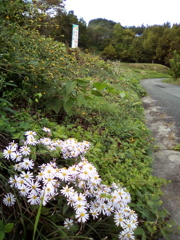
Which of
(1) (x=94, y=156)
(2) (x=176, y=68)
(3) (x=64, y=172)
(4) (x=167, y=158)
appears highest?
(2) (x=176, y=68)

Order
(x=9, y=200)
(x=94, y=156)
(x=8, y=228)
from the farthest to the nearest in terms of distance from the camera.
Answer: (x=94, y=156) → (x=9, y=200) → (x=8, y=228)

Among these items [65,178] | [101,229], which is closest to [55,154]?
[65,178]

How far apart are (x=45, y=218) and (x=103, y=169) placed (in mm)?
886

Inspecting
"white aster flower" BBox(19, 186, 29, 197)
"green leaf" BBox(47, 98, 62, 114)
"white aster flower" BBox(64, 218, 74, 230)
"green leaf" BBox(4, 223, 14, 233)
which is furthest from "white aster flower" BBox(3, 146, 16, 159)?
"green leaf" BBox(47, 98, 62, 114)

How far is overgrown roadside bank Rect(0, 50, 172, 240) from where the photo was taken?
3.56 ft

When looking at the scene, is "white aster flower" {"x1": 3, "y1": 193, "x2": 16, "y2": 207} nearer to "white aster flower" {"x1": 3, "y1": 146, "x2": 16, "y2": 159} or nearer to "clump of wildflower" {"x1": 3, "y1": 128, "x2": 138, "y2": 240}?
"clump of wildflower" {"x1": 3, "y1": 128, "x2": 138, "y2": 240}

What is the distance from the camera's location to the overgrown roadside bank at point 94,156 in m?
1.09

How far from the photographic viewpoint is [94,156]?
1.89m

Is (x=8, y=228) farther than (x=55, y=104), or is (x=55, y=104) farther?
(x=55, y=104)

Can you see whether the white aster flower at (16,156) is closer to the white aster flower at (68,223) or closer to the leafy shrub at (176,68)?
the white aster flower at (68,223)

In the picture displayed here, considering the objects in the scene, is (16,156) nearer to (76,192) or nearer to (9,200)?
(9,200)

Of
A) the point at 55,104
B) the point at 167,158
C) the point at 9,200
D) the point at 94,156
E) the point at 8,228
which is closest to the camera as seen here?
the point at 8,228

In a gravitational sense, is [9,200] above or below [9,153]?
below

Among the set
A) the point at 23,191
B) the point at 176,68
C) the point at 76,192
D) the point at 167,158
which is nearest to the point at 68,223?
the point at 76,192
